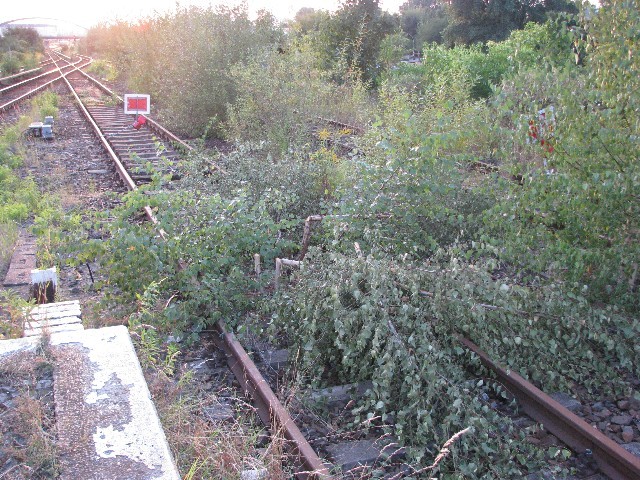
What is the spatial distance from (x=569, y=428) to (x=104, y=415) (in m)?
3.04

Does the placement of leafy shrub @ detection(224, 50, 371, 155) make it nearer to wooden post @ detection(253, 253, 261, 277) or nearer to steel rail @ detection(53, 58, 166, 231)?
steel rail @ detection(53, 58, 166, 231)

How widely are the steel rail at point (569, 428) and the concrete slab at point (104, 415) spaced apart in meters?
2.58

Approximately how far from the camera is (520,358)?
4.72m

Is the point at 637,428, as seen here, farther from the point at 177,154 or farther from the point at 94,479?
the point at 177,154

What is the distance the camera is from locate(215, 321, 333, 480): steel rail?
3.64 m

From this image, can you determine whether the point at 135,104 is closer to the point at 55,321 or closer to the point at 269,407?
the point at 55,321

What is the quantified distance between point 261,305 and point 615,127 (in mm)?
3488

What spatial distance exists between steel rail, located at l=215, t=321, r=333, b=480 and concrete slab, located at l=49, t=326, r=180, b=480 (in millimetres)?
875

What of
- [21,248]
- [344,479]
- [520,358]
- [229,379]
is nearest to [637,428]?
[520,358]

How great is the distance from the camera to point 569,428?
416 cm

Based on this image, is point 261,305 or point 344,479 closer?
point 344,479

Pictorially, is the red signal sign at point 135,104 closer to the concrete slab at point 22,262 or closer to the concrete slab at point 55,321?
the concrete slab at point 22,262

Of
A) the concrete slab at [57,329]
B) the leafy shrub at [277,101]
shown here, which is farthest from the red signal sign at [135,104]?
the concrete slab at [57,329]

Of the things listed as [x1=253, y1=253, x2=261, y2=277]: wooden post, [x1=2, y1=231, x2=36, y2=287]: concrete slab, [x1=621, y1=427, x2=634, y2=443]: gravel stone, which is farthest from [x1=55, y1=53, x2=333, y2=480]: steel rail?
[x1=2, y1=231, x2=36, y2=287]: concrete slab
